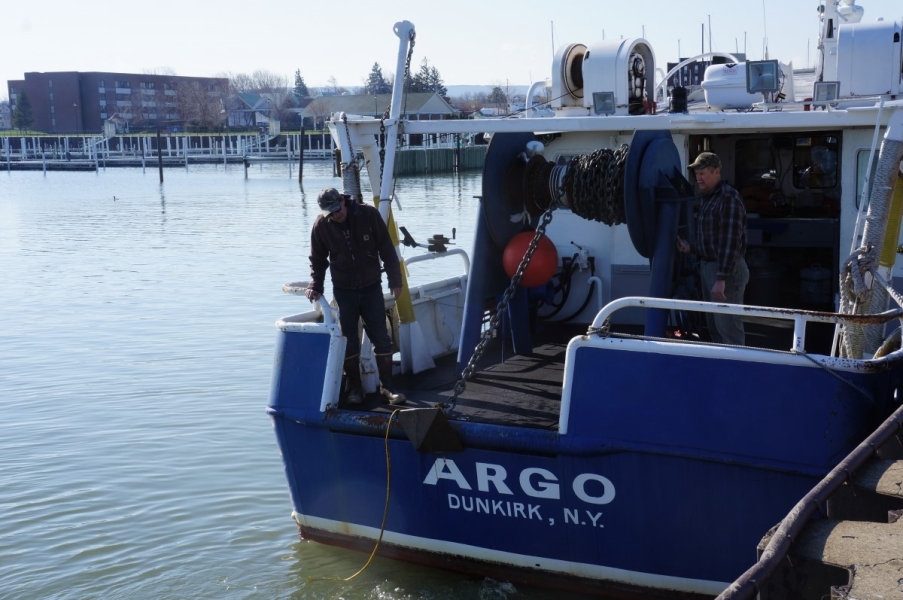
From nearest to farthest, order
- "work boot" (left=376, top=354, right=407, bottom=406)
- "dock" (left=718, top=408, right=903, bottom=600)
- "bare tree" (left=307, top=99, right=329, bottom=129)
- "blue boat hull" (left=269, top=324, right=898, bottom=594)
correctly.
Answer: "dock" (left=718, top=408, right=903, bottom=600) → "blue boat hull" (left=269, top=324, right=898, bottom=594) → "work boot" (left=376, top=354, right=407, bottom=406) → "bare tree" (left=307, top=99, right=329, bottom=129)

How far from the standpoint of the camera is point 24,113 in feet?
439

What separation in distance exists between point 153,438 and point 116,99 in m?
140

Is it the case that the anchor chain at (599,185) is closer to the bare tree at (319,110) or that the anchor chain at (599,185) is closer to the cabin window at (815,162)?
the cabin window at (815,162)

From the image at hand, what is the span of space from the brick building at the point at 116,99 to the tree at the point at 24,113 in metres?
0.62

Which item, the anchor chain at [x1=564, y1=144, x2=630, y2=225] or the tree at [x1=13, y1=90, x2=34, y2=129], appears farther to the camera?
the tree at [x1=13, y1=90, x2=34, y2=129]

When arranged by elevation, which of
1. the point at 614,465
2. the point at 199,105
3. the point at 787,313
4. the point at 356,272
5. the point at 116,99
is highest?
the point at 116,99

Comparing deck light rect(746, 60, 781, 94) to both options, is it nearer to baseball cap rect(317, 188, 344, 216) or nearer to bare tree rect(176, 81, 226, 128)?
baseball cap rect(317, 188, 344, 216)

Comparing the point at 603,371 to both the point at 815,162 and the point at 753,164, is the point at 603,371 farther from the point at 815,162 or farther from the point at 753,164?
the point at 815,162

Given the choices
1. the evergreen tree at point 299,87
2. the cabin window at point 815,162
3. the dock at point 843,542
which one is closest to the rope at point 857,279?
the dock at point 843,542

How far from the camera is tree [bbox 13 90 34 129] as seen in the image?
133750mm

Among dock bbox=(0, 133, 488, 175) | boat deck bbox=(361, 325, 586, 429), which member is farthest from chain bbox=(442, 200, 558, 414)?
dock bbox=(0, 133, 488, 175)

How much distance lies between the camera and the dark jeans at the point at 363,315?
23.4ft

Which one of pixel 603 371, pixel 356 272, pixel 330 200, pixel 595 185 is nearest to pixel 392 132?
pixel 330 200

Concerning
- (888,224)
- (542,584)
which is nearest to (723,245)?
(888,224)
